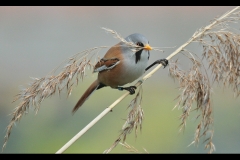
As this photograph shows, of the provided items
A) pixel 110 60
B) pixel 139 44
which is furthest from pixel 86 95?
pixel 139 44

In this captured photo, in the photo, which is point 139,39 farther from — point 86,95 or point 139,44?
point 86,95

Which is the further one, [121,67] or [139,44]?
[121,67]

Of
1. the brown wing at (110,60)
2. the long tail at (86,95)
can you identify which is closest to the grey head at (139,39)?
the brown wing at (110,60)

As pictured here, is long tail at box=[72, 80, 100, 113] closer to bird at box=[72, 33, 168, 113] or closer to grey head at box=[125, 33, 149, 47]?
bird at box=[72, 33, 168, 113]

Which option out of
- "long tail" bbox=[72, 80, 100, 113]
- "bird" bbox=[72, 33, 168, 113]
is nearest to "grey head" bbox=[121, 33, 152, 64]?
"bird" bbox=[72, 33, 168, 113]

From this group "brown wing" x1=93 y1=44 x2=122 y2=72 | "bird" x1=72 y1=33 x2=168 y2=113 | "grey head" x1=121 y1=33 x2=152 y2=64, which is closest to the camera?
"grey head" x1=121 y1=33 x2=152 y2=64

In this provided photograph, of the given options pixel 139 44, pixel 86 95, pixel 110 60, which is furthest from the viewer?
pixel 110 60

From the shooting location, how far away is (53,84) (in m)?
2.89

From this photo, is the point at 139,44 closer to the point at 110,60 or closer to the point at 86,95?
the point at 110,60

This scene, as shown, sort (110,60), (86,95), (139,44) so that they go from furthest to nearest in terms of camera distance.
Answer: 1. (110,60)
2. (86,95)
3. (139,44)

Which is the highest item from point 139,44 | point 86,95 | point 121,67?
point 139,44

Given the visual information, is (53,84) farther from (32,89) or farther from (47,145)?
(47,145)

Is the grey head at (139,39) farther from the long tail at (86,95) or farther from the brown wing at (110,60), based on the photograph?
the long tail at (86,95)

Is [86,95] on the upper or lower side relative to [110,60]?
lower
